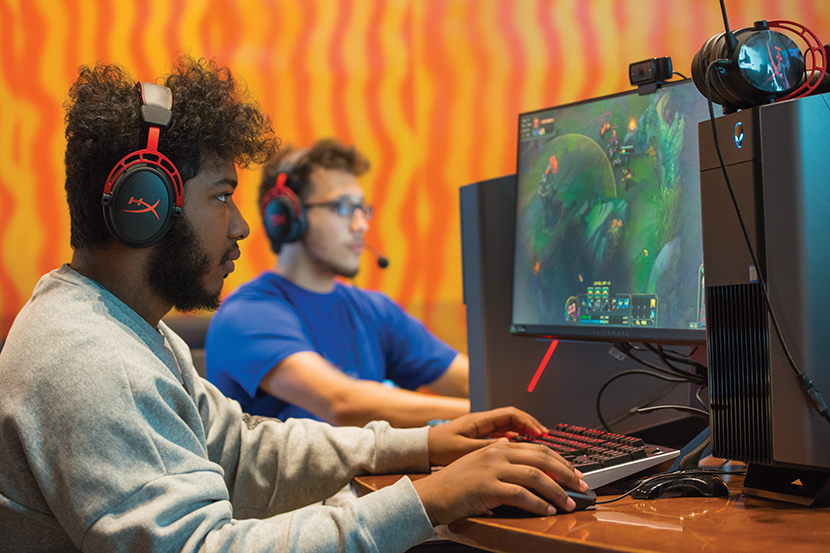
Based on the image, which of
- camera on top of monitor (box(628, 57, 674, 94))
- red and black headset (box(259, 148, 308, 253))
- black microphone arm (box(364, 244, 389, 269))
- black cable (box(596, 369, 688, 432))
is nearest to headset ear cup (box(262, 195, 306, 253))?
red and black headset (box(259, 148, 308, 253))

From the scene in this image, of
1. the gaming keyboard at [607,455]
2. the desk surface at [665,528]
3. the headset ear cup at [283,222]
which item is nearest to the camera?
the desk surface at [665,528]

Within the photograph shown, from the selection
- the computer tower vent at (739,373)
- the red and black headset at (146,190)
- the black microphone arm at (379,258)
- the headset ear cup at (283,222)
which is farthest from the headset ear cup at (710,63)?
the black microphone arm at (379,258)

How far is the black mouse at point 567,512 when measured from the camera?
74 centimetres

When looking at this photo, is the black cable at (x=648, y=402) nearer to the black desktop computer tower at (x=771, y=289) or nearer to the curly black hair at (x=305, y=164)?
the black desktop computer tower at (x=771, y=289)

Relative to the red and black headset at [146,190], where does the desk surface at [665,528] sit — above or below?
below

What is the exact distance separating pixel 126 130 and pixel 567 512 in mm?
683

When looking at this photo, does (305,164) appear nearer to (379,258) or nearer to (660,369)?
(379,258)

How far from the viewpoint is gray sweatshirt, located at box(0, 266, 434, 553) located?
67cm

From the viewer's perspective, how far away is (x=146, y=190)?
829 millimetres

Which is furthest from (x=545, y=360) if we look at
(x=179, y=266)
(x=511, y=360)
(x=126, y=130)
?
(x=126, y=130)

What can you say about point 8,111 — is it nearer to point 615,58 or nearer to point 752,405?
point 615,58

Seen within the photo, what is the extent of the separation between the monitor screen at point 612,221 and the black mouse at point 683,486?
7.4 inches

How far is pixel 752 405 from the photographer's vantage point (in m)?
0.76

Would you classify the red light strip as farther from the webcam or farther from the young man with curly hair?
the webcam
